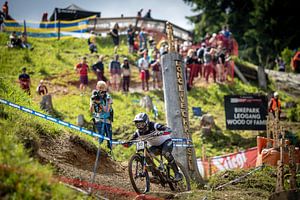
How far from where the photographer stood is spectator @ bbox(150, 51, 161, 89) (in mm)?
21016

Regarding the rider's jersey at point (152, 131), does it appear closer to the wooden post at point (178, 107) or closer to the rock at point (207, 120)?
the wooden post at point (178, 107)

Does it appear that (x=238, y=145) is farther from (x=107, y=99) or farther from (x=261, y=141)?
(x=107, y=99)

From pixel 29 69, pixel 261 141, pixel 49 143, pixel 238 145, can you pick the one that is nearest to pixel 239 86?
pixel 238 145

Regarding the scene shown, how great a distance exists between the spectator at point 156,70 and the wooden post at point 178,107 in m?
9.63

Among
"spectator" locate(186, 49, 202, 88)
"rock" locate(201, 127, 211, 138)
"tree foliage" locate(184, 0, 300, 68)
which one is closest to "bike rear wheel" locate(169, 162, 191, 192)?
"rock" locate(201, 127, 211, 138)

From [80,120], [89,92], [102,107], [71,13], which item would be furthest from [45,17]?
[102,107]

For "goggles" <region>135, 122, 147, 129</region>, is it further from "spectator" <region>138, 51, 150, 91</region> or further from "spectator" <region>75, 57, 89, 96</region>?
"spectator" <region>138, 51, 150, 91</region>

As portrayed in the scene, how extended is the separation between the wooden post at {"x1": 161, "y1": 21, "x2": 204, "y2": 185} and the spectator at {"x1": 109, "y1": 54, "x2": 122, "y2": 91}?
9.06 meters

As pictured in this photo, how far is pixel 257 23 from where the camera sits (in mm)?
30984

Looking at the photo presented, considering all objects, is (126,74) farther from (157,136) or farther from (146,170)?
(146,170)

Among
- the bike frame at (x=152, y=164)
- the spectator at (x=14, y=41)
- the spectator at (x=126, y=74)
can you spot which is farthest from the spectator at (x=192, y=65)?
the bike frame at (x=152, y=164)

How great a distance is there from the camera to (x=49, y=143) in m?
9.33

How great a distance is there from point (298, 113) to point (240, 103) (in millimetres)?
3202

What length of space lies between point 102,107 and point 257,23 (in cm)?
2254
